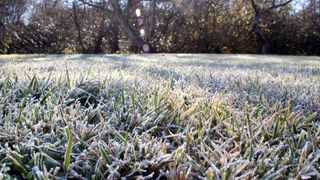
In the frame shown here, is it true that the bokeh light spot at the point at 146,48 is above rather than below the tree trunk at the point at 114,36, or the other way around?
below

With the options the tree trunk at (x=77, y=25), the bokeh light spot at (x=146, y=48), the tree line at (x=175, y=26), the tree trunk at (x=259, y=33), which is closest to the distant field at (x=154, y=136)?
the bokeh light spot at (x=146, y=48)

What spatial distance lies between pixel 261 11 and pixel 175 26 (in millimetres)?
3164

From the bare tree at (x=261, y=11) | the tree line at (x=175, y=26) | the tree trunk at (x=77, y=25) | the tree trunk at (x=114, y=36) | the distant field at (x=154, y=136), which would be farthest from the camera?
the tree trunk at (x=114, y=36)

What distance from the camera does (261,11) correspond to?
1187 centimetres

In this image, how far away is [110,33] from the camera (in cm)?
1229

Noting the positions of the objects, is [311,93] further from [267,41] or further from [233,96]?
[267,41]

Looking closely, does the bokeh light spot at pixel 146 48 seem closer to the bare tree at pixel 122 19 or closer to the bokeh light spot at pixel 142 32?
the bare tree at pixel 122 19

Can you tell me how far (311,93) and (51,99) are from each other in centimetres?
123

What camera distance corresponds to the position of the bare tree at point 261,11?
38.0ft

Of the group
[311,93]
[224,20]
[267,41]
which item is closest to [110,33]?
[224,20]

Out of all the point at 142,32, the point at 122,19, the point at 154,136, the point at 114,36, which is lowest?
the point at 154,136

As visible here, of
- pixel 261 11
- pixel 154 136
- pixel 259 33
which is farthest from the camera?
pixel 261 11

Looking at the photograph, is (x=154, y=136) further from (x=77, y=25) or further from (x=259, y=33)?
(x=77, y=25)

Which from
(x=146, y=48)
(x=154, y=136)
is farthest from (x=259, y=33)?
(x=154, y=136)
